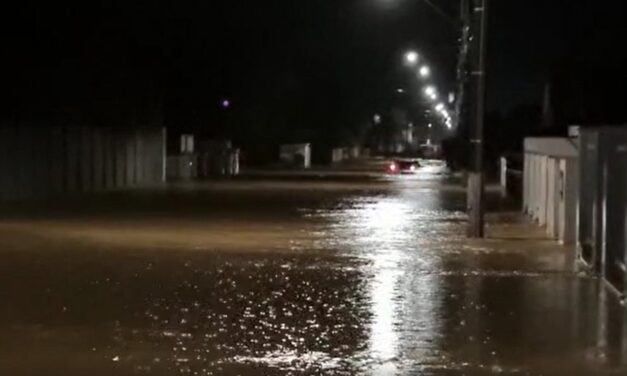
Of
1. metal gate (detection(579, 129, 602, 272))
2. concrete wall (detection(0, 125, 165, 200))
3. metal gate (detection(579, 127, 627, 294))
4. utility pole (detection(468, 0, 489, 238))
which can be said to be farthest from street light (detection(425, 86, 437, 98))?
metal gate (detection(579, 127, 627, 294))

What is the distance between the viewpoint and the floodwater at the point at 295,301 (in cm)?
1159

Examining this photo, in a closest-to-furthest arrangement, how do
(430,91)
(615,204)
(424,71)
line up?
1. (615,204)
2. (424,71)
3. (430,91)

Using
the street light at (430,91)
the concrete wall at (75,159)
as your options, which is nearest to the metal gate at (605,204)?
the concrete wall at (75,159)

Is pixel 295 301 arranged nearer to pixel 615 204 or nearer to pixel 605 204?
pixel 615 204

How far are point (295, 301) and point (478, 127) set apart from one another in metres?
10.8

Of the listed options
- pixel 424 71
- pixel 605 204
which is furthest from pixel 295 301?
pixel 424 71

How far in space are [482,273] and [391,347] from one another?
22.2 feet

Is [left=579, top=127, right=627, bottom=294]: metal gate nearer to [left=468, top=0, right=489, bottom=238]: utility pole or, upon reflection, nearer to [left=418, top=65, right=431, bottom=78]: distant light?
[left=468, top=0, right=489, bottom=238]: utility pole

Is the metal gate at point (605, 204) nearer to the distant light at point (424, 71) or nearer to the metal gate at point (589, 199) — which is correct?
the metal gate at point (589, 199)

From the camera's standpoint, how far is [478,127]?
25406 mm

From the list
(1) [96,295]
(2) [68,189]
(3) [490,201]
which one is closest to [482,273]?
→ (1) [96,295]

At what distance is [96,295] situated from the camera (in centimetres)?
1568

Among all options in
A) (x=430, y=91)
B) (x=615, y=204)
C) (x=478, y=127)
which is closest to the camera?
(x=615, y=204)

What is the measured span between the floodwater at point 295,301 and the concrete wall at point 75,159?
891 centimetres
